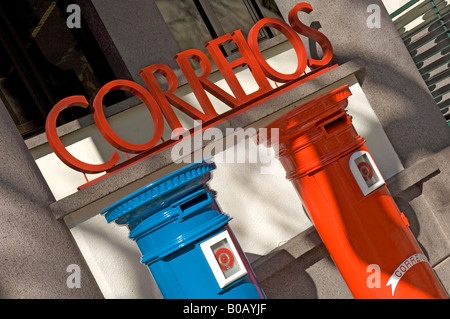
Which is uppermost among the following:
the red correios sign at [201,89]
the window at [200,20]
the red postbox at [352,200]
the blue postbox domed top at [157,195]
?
the window at [200,20]

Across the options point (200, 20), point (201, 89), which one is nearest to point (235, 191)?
point (201, 89)

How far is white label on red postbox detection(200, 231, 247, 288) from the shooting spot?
3.37 m

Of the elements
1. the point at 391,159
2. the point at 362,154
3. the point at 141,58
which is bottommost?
the point at 391,159

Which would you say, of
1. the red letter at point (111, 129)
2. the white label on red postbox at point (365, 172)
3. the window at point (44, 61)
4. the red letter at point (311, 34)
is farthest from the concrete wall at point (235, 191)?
the white label on red postbox at point (365, 172)

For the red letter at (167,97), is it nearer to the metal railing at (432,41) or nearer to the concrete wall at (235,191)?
the concrete wall at (235,191)

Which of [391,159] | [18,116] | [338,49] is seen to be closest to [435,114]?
[391,159]

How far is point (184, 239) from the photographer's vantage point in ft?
10.9

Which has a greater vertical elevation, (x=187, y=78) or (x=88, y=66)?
(x=88, y=66)

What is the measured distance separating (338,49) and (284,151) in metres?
2.40

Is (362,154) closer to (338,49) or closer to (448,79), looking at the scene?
Answer: (338,49)

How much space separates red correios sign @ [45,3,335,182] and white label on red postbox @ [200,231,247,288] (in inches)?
70.8

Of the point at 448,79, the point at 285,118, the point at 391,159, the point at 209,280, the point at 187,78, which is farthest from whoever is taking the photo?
the point at 448,79

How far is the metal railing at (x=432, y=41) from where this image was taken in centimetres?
821

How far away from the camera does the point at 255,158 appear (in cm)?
553
